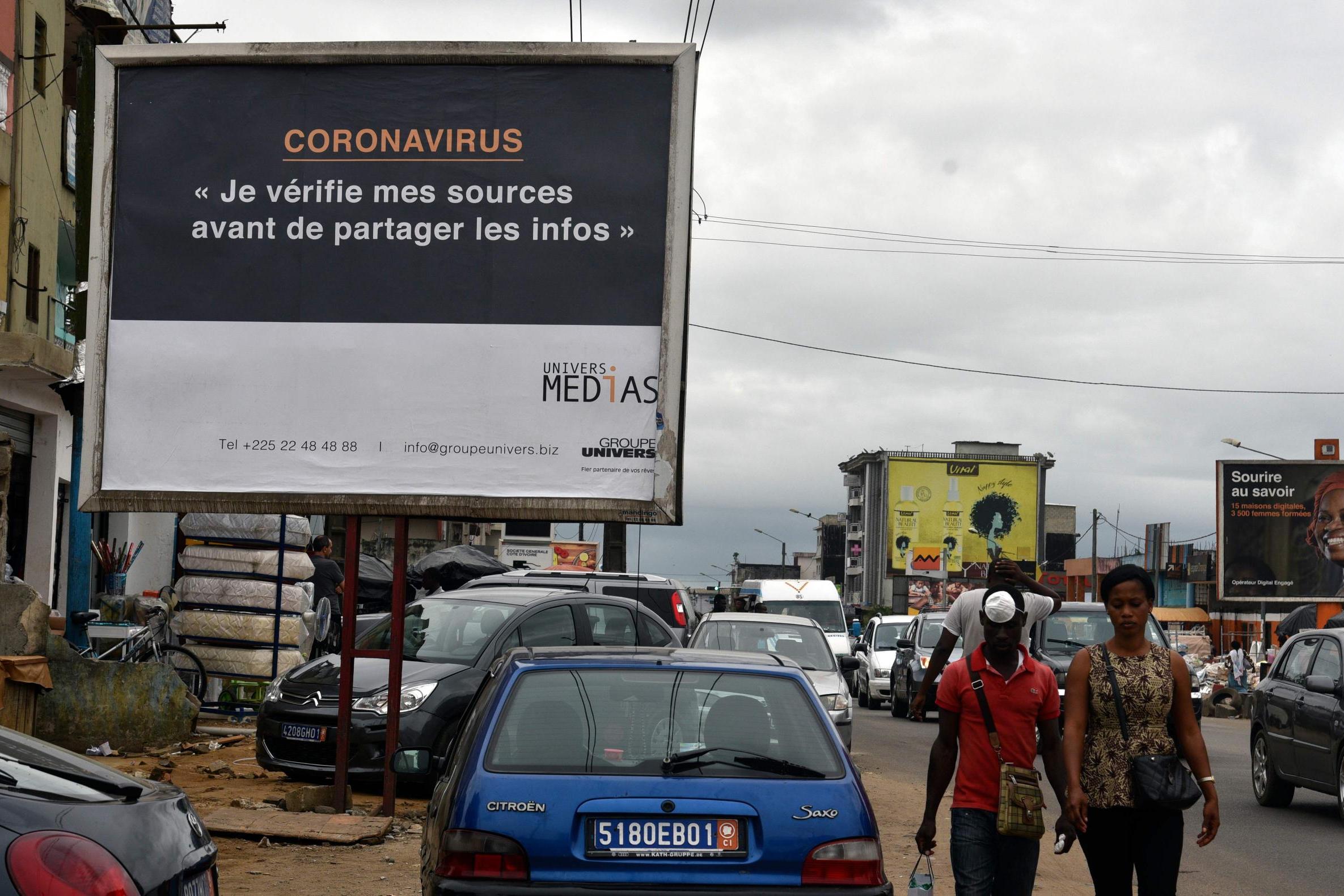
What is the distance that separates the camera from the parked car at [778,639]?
53.4 ft

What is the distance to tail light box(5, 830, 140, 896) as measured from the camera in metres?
3.39

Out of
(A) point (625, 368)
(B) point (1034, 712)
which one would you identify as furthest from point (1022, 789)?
(A) point (625, 368)

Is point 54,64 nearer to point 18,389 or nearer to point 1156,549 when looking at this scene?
point 18,389

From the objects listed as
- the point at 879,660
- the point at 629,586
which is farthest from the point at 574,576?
the point at 879,660

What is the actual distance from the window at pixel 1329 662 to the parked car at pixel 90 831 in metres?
10.6

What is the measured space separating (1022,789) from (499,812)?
1986 mm

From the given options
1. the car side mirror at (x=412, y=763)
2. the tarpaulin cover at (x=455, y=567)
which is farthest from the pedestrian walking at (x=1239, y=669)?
the car side mirror at (x=412, y=763)

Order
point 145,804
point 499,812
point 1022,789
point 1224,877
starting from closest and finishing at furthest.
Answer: point 145,804 → point 499,812 → point 1022,789 → point 1224,877

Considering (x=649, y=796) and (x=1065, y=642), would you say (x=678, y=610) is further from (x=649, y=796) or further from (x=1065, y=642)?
(x=649, y=796)

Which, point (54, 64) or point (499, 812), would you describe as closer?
point (499, 812)

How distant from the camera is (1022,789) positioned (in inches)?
223

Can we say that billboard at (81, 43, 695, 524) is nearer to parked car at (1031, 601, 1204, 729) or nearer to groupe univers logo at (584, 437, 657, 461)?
groupe univers logo at (584, 437, 657, 461)

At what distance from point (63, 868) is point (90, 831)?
0.23 m

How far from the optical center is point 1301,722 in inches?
507
